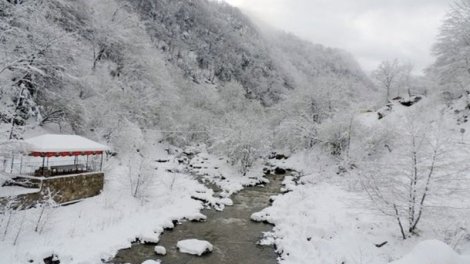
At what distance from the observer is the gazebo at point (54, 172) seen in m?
14.8

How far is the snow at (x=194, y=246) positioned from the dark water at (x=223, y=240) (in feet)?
0.79

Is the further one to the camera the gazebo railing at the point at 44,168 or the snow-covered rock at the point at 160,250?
the gazebo railing at the point at 44,168

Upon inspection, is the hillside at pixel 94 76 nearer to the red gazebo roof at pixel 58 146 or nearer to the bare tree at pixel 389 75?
the red gazebo roof at pixel 58 146

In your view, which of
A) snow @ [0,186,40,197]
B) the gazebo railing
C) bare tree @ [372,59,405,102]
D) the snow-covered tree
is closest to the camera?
snow @ [0,186,40,197]

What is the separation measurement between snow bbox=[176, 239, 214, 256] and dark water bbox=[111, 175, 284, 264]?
0.24 m

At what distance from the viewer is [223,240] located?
15.4 metres

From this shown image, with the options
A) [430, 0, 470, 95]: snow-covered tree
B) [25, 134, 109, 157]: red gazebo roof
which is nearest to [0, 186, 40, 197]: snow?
[25, 134, 109, 157]: red gazebo roof

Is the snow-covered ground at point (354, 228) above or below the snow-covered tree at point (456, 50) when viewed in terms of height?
below

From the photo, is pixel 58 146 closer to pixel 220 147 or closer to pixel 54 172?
pixel 54 172

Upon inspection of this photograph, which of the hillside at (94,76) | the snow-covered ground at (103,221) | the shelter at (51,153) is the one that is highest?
the hillside at (94,76)

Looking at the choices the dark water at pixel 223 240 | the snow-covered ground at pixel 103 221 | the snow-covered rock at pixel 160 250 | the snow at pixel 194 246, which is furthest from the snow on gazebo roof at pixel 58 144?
the snow at pixel 194 246

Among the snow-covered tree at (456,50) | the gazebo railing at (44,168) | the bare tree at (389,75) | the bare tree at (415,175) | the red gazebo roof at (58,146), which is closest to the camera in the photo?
the bare tree at (415,175)

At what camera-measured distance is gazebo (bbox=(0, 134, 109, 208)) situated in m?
14.8

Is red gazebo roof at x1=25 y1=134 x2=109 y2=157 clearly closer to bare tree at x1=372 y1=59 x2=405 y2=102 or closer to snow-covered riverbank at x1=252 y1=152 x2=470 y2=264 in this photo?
snow-covered riverbank at x1=252 y1=152 x2=470 y2=264
